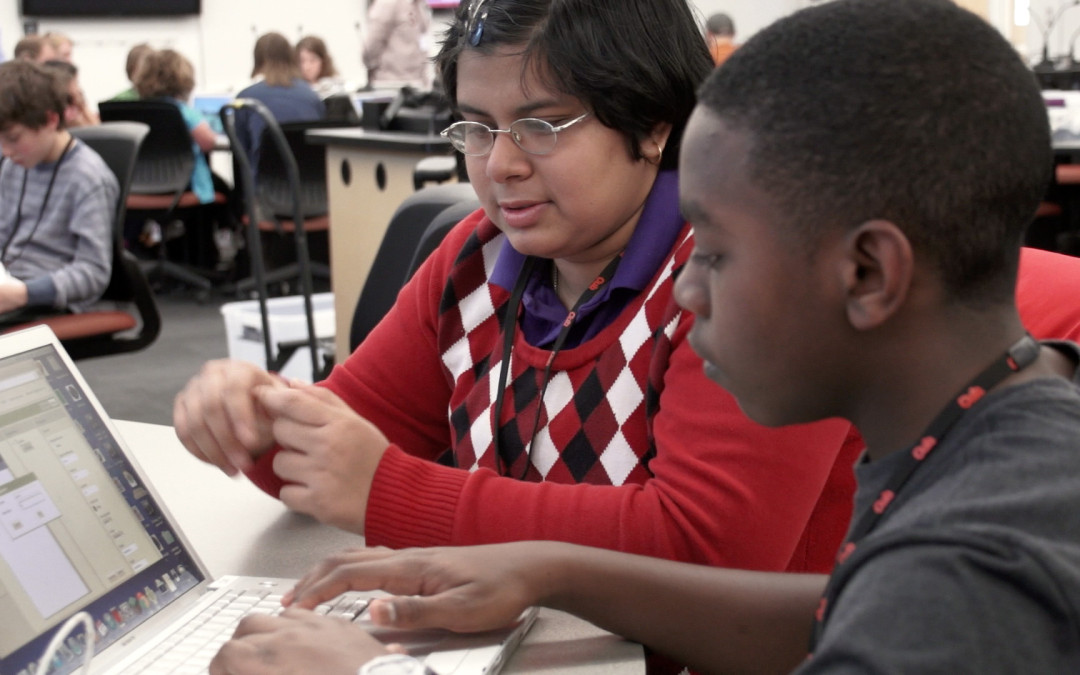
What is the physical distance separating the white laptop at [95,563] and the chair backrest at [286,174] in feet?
12.4

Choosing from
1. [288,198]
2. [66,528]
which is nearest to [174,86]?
[288,198]

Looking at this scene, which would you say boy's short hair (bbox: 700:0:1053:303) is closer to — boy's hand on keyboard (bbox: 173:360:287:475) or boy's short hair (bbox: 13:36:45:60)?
boy's hand on keyboard (bbox: 173:360:287:475)

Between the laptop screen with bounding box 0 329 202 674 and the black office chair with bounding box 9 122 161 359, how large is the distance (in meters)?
2.09

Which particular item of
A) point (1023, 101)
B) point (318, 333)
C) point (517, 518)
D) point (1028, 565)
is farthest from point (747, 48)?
point (318, 333)

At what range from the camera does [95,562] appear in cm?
83

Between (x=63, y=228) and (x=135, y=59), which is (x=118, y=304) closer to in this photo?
(x=63, y=228)

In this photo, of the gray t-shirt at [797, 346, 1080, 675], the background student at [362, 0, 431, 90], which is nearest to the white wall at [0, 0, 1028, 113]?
the background student at [362, 0, 431, 90]

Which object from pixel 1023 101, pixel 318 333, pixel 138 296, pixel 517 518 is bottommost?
pixel 318 333

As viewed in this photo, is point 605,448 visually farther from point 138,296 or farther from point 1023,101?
point 138,296

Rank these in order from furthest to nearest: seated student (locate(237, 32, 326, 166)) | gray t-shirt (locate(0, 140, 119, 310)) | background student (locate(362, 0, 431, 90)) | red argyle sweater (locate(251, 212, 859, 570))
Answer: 1. background student (locate(362, 0, 431, 90))
2. seated student (locate(237, 32, 326, 166))
3. gray t-shirt (locate(0, 140, 119, 310))
4. red argyle sweater (locate(251, 212, 859, 570))

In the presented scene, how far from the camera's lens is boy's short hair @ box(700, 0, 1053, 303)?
22.2 inches

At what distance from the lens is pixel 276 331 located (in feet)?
10.7

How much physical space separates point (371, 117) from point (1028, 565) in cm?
321

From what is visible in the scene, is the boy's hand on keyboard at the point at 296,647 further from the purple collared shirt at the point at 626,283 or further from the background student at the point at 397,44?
the background student at the point at 397,44
